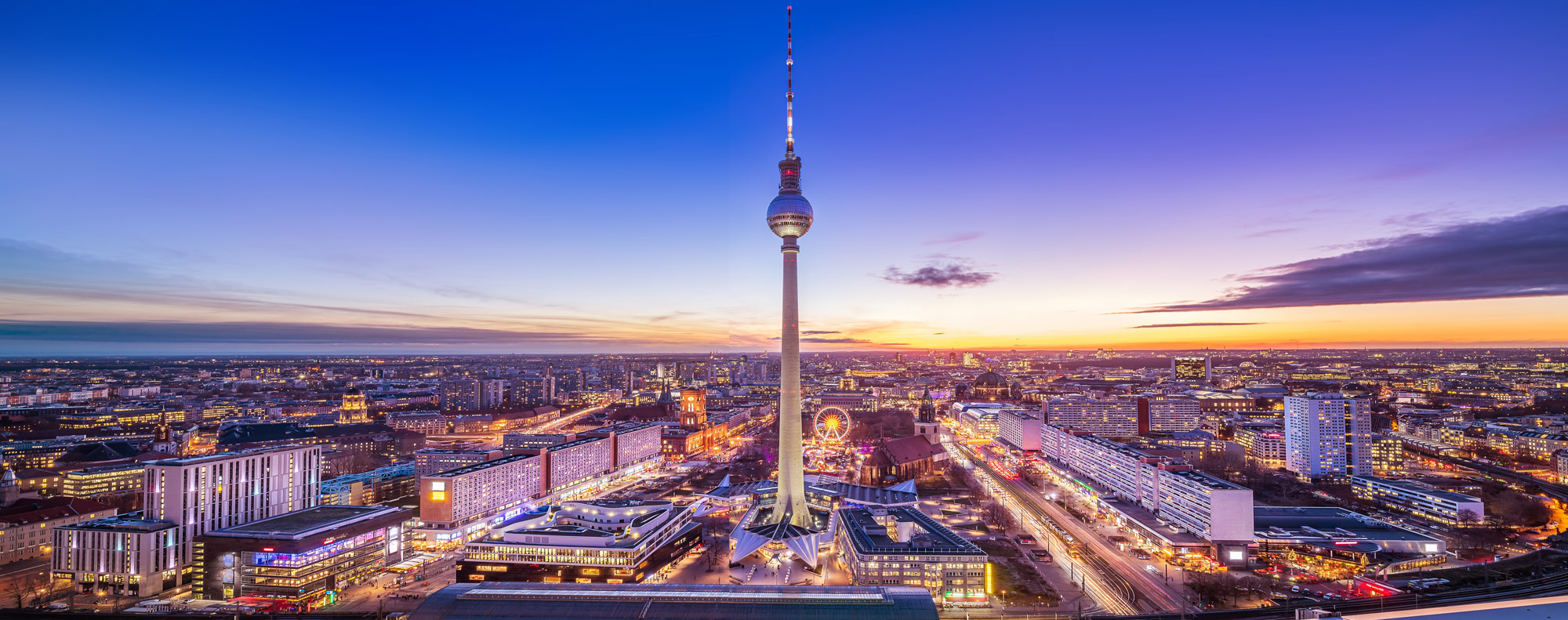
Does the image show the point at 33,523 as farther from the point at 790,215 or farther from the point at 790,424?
the point at 790,215

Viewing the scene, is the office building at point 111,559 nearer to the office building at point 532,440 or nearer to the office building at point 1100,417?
the office building at point 532,440

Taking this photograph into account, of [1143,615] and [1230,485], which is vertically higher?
[1230,485]

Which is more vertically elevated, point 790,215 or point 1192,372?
point 790,215

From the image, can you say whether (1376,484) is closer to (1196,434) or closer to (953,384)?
(1196,434)

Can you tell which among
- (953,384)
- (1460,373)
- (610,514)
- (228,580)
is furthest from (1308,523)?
(1460,373)

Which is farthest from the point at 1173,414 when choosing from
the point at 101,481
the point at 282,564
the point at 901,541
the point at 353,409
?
the point at 353,409

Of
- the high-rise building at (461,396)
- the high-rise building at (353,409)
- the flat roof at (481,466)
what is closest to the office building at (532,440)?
the flat roof at (481,466)

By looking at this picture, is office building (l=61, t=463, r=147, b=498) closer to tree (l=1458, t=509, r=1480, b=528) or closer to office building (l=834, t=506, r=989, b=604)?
office building (l=834, t=506, r=989, b=604)
